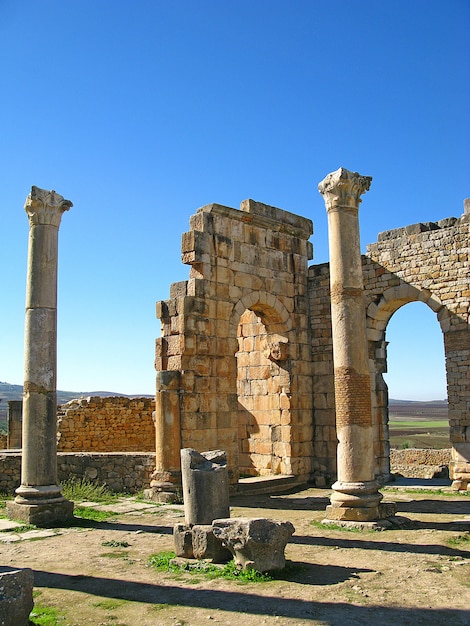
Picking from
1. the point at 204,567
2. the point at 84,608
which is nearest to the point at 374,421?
the point at 204,567

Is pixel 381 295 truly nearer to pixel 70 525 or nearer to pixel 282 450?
pixel 282 450

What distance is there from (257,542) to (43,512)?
185 inches

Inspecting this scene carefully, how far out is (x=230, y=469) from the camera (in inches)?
515

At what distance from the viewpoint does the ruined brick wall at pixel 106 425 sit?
61.1 feet

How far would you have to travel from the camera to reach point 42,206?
10.8 meters

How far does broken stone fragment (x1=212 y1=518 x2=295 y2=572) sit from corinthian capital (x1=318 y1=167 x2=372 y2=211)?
18.1 ft

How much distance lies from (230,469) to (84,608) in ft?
24.4

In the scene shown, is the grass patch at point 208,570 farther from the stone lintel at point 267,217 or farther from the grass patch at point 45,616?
the stone lintel at point 267,217

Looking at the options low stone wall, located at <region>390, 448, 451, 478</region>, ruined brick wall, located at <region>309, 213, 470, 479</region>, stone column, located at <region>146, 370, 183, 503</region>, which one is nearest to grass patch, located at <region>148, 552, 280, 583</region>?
stone column, located at <region>146, 370, 183, 503</region>

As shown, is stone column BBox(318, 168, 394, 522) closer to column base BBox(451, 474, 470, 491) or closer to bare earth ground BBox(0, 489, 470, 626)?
bare earth ground BBox(0, 489, 470, 626)

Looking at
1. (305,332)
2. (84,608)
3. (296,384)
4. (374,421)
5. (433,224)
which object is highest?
(433,224)

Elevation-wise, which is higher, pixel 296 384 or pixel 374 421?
pixel 296 384

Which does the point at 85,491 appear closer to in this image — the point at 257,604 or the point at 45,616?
the point at 45,616

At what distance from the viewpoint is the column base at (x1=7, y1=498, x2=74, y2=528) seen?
32.1ft
